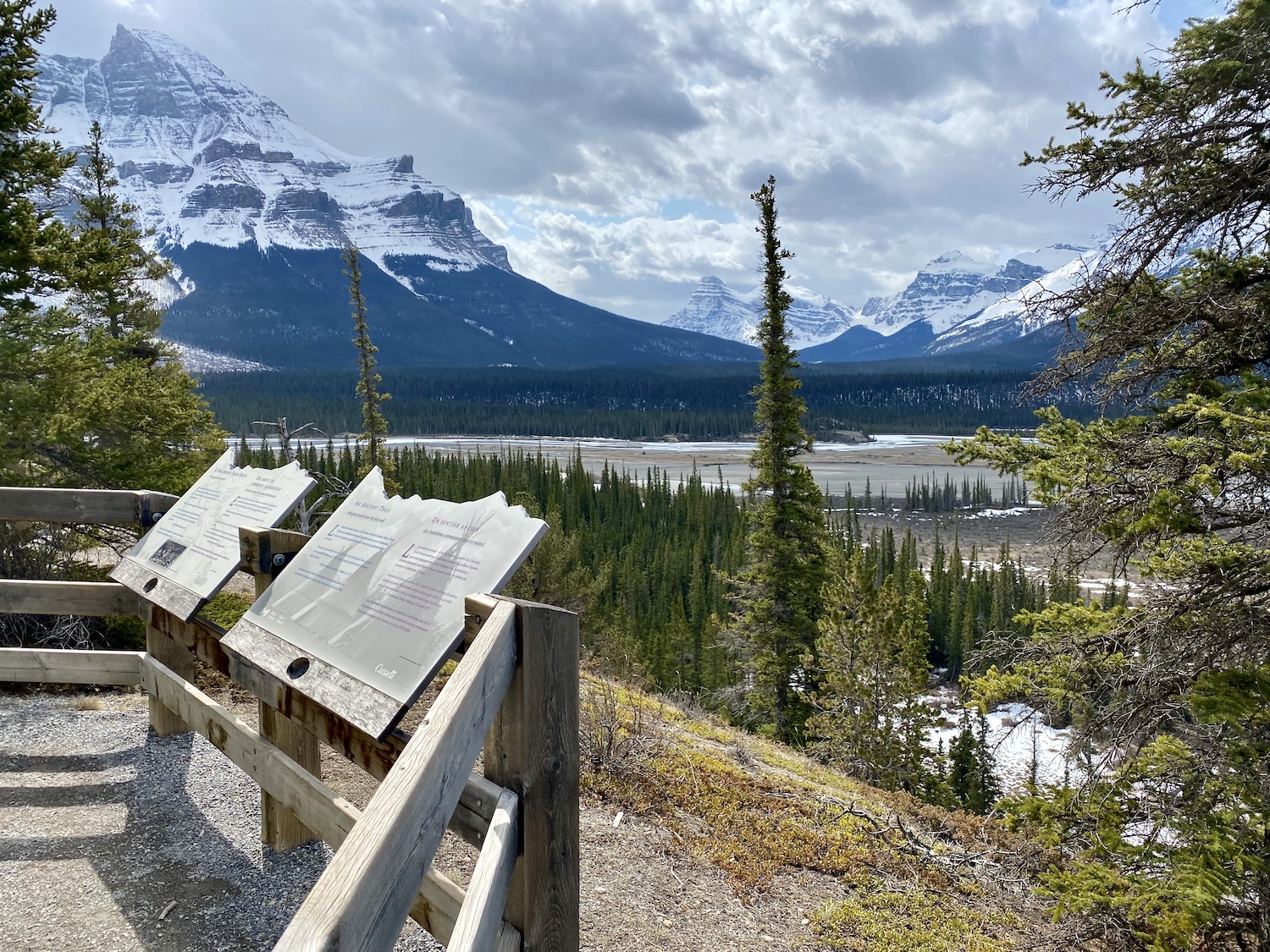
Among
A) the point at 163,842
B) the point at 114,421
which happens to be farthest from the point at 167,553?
the point at 114,421

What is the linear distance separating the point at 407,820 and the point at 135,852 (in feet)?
12.2

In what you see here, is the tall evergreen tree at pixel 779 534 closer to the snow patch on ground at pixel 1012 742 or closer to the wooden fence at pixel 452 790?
the snow patch on ground at pixel 1012 742

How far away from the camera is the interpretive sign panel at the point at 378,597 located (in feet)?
8.70

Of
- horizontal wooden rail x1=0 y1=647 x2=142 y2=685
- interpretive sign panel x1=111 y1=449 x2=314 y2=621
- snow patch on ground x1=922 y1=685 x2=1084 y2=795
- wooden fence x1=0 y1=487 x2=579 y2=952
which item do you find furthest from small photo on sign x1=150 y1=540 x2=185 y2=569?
snow patch on ground x1=922 y1=685 x2=1084 y2=795

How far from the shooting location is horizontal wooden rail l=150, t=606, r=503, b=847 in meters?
2.56

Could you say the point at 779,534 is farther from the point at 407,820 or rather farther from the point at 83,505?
the point at 407,820

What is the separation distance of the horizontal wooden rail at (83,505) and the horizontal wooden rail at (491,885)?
4.66 meters

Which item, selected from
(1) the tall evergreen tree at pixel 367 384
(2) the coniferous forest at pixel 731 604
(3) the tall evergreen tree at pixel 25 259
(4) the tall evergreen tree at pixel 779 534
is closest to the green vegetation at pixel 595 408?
(2) the coniferous forest at pixel 731 604

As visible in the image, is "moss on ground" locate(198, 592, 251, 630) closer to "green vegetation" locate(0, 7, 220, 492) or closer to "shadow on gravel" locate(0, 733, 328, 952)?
"shadow on gravel" locate(0, 733, 328, 952)

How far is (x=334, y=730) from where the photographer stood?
3.20 meters

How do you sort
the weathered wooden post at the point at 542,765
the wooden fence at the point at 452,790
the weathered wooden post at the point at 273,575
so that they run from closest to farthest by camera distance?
the wooden fence at the point at 452,790, the weathered wooden post at the point at 542,765, the weathered wooden post at the point at 273,575

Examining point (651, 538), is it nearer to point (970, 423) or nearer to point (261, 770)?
point (261, 770)

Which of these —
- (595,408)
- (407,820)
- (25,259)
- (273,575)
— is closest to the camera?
(407,820)

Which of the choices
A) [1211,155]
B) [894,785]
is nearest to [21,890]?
[1211,155]
